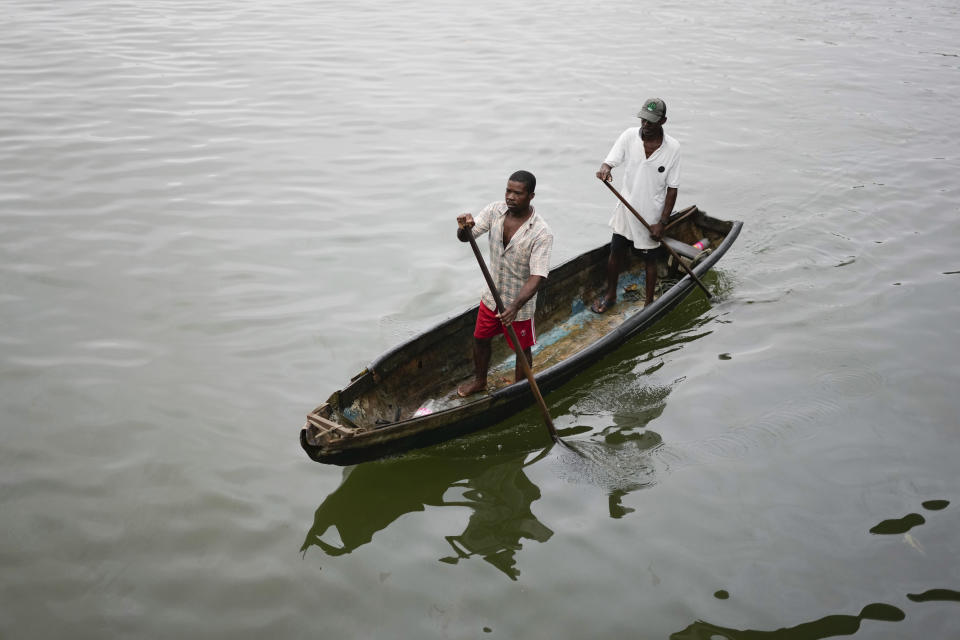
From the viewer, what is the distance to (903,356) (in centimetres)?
753

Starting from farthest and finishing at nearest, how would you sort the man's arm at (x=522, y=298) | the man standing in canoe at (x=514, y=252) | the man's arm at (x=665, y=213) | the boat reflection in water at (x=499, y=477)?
the man's arm at (x=665, y=213)
the man's arm at (x=522, y=298)
the man standing in canoe at (x=514, y=252)
the boat reflection in water at (x=499, y=477)

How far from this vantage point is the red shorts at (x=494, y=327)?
619 centimetres

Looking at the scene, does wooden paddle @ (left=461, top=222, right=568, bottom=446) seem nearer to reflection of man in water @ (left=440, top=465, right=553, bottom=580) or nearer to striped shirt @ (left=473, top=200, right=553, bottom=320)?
striped shirt @ (left=473, top=200, right=553, bottom=320)

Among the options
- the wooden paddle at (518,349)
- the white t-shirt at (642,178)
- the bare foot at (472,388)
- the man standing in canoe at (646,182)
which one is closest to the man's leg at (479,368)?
the bare foot at (472,388)

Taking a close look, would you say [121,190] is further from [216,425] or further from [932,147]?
[932,147]

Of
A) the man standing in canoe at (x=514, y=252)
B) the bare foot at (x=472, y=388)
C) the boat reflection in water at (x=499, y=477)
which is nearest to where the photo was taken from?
the boat reflection in water at (x=499, y=477)

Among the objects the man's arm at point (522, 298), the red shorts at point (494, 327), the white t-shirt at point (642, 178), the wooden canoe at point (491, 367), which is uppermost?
the white t-shirt at point (642, 178)

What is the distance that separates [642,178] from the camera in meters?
7.48

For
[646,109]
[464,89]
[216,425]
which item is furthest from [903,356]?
[464,89]

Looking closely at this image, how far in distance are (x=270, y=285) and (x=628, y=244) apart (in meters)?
3.96

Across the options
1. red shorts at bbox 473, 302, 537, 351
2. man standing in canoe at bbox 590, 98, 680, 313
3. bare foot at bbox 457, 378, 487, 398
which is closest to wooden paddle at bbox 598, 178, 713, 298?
man standing in canoe at bbox 590, 98, 680, 313

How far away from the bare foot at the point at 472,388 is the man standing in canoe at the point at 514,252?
472 mm

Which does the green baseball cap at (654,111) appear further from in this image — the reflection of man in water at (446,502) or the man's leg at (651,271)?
the reflection of man in water at (446,502)

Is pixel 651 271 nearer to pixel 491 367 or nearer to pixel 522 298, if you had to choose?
pixel 491 367
